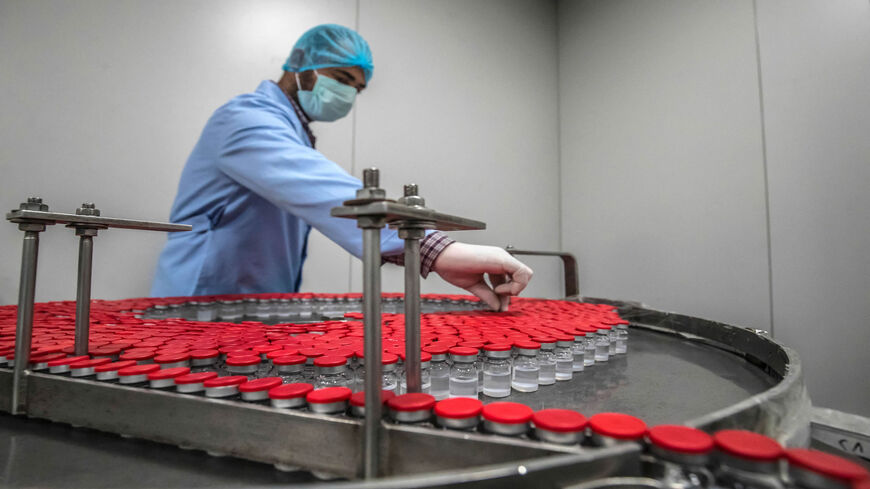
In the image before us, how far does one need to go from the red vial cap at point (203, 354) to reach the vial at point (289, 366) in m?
0.12

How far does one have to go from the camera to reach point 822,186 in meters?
2.10

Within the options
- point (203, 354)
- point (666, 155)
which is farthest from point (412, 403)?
point (666, 155)

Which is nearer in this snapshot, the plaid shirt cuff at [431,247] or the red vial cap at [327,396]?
the red vial cap at [327,396]

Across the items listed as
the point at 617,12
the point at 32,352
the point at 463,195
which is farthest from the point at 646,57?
the point at 32,352

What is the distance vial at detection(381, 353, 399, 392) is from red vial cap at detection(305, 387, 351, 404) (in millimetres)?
129

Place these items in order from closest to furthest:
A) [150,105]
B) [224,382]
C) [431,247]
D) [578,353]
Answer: [224,382], [578,353], [431,247], [150,105]

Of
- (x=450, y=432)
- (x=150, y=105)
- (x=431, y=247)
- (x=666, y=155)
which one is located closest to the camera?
(x=450, y=432)

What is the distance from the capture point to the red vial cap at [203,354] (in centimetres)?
63

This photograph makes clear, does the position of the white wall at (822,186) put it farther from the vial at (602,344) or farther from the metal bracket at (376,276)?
the metal bracket at (376,276)

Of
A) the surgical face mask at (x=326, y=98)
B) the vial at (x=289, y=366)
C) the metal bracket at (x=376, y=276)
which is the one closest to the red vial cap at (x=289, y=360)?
the vial at (x=289, y=366)

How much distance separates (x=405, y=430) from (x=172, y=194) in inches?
88.2

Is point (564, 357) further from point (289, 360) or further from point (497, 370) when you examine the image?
point (289, 360)

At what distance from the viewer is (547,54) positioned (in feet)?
12.1

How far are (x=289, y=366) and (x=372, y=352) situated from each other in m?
0.24
